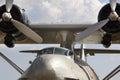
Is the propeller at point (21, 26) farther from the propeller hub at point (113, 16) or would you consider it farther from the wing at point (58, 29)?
the propeller hub at point (113, 16)

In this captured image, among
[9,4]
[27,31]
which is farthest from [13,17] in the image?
[27,31]

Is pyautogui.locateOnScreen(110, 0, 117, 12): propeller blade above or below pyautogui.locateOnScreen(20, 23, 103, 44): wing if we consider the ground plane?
above

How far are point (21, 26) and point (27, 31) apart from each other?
38 centimetres

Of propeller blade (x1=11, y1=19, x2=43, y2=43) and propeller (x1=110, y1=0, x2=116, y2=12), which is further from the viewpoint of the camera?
propeller (x1=110, y1=0, x2=116, y2=12)

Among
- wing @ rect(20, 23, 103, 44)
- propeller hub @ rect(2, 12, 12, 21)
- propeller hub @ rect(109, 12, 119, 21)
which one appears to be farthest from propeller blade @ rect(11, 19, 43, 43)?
propeller hub @ rect(109, 12, 119, 21)

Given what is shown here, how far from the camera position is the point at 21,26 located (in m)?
14.3

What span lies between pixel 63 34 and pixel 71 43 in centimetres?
56

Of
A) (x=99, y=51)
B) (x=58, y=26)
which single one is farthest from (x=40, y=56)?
(x=99, y=51)

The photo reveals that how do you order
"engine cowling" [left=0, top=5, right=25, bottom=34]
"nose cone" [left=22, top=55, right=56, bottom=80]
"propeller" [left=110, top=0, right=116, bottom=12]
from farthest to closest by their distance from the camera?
"engine cowling" [left=0, top=5, right=25, bottom=34]
"propeller" [left=110, top=0, right=116, bottom=12]
"nose cone" [left=22, top=55, right=56, bottom=80]

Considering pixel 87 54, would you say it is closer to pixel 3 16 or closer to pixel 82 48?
pixel 82 48

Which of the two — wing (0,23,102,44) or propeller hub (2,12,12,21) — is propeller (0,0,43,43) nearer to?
propeller hub (2,12,12,21)

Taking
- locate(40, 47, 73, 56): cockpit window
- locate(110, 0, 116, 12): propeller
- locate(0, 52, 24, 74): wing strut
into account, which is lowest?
locate(0, 52, 24, 74): wing strut

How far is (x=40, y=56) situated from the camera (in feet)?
37.7

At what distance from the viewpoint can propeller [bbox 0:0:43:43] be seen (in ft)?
46.0
